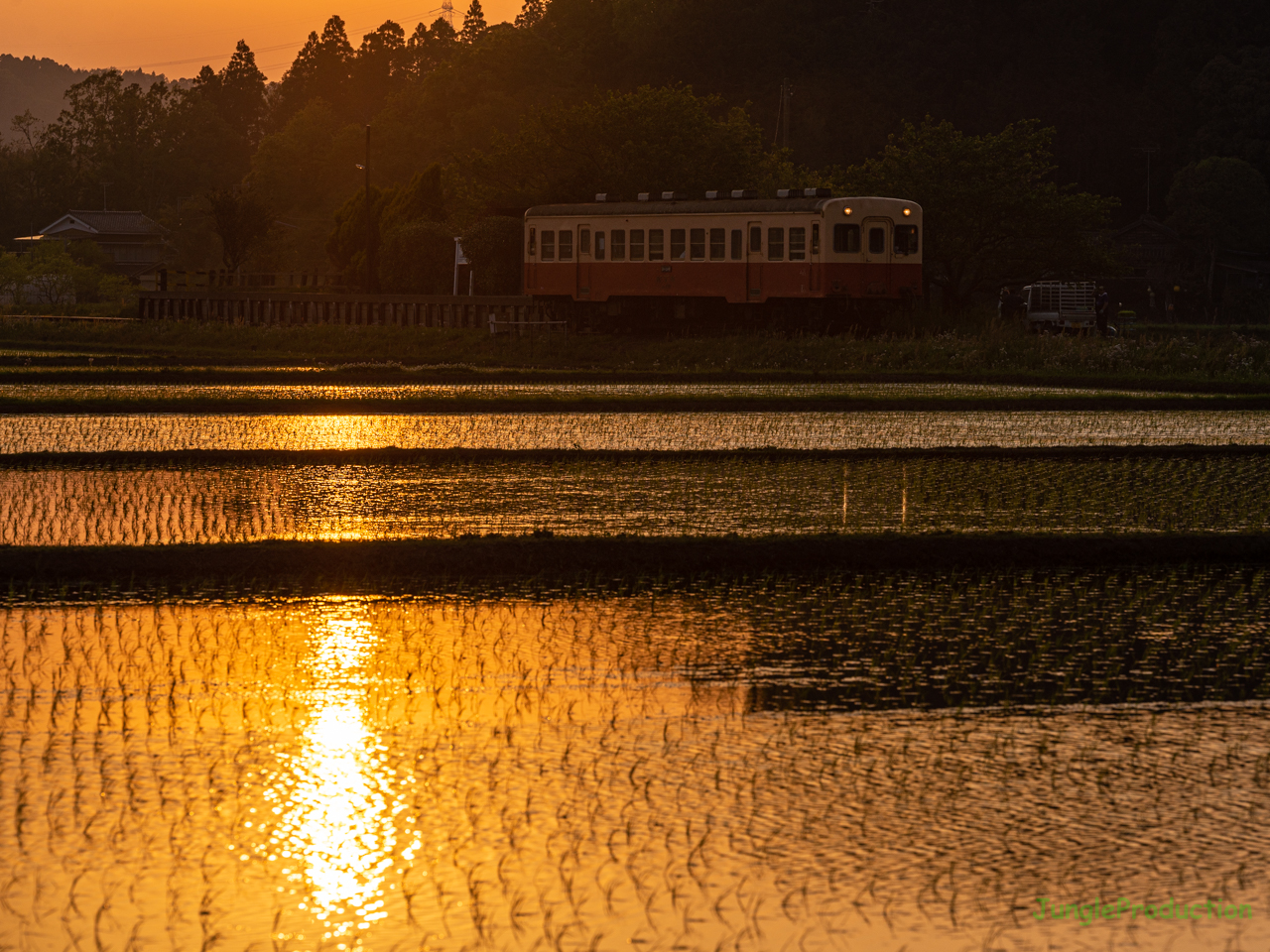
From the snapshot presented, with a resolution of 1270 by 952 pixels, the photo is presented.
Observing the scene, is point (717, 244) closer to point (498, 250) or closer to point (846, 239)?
point (846, 239)

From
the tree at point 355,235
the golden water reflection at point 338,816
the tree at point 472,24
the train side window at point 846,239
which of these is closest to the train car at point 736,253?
the train side window at point 846,239

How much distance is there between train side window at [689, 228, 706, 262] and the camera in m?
36.1

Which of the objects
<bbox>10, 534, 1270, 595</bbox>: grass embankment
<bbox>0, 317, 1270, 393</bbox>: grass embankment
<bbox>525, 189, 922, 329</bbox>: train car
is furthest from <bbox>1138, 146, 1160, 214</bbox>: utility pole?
<bbox>10, 534, 1270, 595</bbox>: grass embankment

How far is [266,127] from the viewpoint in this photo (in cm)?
15762

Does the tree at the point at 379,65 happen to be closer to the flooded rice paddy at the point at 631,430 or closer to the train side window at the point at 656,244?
the train side window at the point at 656,244

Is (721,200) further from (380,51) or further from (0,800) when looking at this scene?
(380,51)

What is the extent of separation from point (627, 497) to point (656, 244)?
78.3 ft

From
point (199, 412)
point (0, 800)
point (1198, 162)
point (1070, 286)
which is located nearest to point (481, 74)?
point (1198, 162)

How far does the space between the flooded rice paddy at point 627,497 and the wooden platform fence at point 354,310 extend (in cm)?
2345

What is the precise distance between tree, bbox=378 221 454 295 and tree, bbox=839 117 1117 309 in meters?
16.6

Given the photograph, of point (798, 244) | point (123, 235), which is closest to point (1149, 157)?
point (798, 244)

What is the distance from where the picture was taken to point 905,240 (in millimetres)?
35562

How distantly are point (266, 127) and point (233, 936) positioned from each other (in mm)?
160813

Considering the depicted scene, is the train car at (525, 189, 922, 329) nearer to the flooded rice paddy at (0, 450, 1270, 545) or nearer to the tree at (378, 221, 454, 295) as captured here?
the tree at (378, 221, 454, 295)
